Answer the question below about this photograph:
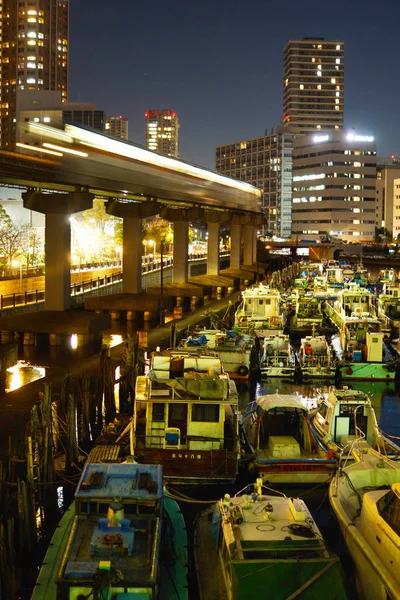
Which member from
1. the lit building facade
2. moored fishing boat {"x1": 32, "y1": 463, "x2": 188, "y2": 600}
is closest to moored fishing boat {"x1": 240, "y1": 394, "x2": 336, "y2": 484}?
moored fishing boat {"x1": 32, "y1": 463, "x2": 188, "y2": 600}

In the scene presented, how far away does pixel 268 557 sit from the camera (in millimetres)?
10195

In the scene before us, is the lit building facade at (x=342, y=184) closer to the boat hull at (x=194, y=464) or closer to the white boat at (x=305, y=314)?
the white boat at (x=305, y=314)

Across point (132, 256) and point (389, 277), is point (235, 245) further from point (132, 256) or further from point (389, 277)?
point (132, 256)

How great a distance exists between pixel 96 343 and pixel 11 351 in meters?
7.15

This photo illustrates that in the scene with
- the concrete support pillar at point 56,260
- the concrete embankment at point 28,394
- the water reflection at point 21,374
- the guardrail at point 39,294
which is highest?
the concrete support pillar at point 56,260

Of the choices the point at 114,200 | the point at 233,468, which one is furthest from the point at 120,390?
the point at 114,200

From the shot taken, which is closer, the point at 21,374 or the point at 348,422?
the point at 348,422

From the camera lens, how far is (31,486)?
13.4m

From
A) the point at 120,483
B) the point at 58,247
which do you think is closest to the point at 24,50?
the point at 58,247

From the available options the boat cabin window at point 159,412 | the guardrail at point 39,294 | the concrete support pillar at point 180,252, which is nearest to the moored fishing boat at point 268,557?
the boat cabin window at point 159,412

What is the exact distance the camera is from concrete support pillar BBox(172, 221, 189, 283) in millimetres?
57875

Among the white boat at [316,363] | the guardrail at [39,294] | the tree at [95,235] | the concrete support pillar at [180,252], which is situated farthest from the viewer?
the tree at [95,235]

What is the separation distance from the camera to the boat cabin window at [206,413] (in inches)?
641

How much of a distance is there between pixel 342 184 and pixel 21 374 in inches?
5984
